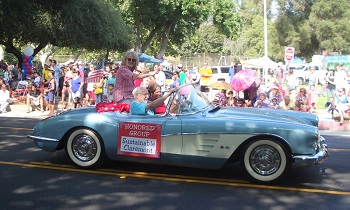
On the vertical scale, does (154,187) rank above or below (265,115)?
below

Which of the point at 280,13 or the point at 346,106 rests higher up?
the point at 280,13

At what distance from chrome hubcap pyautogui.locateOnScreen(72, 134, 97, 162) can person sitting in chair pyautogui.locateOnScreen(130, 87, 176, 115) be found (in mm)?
769

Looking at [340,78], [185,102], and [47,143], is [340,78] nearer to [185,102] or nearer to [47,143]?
[185,102]

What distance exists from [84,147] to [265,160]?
267 cm

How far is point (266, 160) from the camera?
5574 millimetres

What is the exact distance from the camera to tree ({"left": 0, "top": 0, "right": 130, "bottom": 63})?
2080 centimetres

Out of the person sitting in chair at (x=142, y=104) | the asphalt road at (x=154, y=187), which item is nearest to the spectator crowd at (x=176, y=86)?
the person sitting in chair at (x=142, y=104)

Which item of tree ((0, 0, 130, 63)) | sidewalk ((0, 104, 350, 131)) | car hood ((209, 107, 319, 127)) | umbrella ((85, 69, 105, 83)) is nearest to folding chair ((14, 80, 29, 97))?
sidewalk ((0, 104, 350, 131))

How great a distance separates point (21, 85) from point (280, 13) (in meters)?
37.7

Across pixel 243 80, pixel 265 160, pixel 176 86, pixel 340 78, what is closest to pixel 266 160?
pixel 265 160

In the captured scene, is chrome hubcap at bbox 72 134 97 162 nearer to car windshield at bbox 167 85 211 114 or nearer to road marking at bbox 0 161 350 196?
road marking at bbox 0 161 350 196

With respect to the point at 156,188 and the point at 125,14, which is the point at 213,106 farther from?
the point at 125,14

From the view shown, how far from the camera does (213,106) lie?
6.54m

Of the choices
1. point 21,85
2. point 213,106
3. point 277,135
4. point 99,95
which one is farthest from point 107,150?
point 21,85
